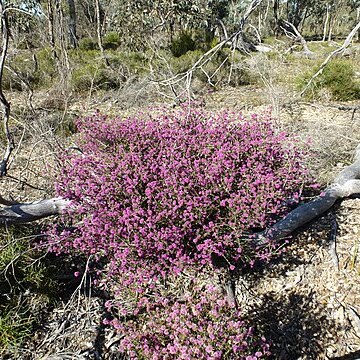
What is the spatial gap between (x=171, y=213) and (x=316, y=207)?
1.62 metres

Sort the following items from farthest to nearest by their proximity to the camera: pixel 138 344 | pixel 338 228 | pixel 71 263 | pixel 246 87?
1. pixel 246 87
2. pixel 338 228
3. pixel 71 263
4. pixel 138 344

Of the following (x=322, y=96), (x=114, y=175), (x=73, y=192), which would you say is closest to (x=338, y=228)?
(x=114, y=175)

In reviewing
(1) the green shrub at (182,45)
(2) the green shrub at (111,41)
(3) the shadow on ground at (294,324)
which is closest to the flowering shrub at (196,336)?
(3) the shadow on ground at (294,324)

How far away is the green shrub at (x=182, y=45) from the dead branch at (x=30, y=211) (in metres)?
9.11

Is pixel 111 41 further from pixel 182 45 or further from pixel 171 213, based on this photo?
pixel 171 213

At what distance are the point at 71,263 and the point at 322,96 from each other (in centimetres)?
623

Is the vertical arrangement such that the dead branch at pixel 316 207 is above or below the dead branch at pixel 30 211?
below

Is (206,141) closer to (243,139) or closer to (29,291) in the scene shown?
(243,139)

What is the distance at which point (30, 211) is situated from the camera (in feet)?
9.98

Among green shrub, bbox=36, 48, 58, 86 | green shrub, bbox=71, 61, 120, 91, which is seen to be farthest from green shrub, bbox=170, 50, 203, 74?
green shrub, bbox=36, 48, 58, 86

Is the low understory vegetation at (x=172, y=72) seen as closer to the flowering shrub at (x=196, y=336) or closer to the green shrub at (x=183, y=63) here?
the green shrub at (x=183, y=63)

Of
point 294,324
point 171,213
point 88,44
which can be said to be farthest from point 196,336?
point 88,44

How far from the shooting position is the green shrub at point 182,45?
11219 mm

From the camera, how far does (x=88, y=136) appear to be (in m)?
3.74
